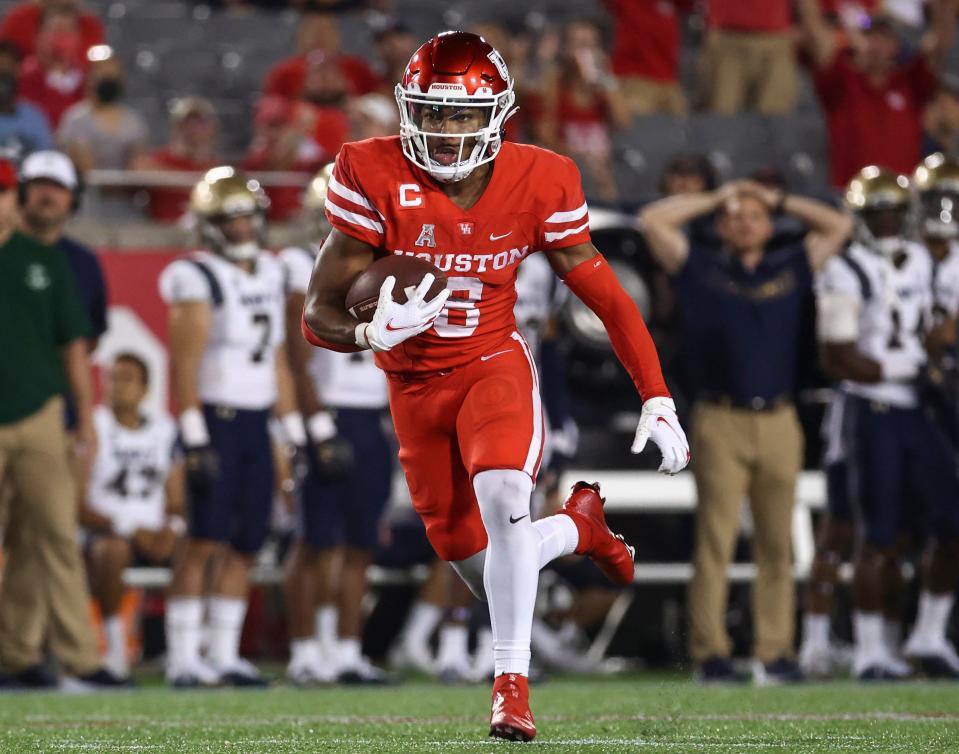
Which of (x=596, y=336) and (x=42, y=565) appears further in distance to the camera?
(x=596, y=336)

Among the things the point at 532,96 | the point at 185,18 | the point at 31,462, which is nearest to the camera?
the point at 31,462

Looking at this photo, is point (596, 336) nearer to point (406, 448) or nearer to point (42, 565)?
point (42, 565)

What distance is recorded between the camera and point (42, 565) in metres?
6.73

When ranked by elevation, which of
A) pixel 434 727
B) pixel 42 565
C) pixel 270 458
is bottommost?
pixel 434 727

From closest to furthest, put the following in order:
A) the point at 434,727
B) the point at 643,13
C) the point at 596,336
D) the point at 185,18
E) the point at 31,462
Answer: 1. the point at 434,727
2. the point at 31,462
3. the point at 596,336
4. the point at 643,13
5. the point at 185,18

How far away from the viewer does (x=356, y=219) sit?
14.7ft

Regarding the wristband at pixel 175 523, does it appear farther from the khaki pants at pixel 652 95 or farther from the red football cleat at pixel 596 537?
the khaki pants at pixel 652 95

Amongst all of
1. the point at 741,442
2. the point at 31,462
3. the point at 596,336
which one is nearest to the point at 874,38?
the point at 596,336

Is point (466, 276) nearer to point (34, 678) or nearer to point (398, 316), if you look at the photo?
point (398, 316)

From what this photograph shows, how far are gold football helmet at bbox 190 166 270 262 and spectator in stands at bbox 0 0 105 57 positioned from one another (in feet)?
10.8

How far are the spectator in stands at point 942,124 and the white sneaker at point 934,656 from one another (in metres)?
3.52

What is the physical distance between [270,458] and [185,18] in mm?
5295

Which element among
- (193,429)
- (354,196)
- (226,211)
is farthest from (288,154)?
(354,196)

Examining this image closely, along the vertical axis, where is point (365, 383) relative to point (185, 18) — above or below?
below
